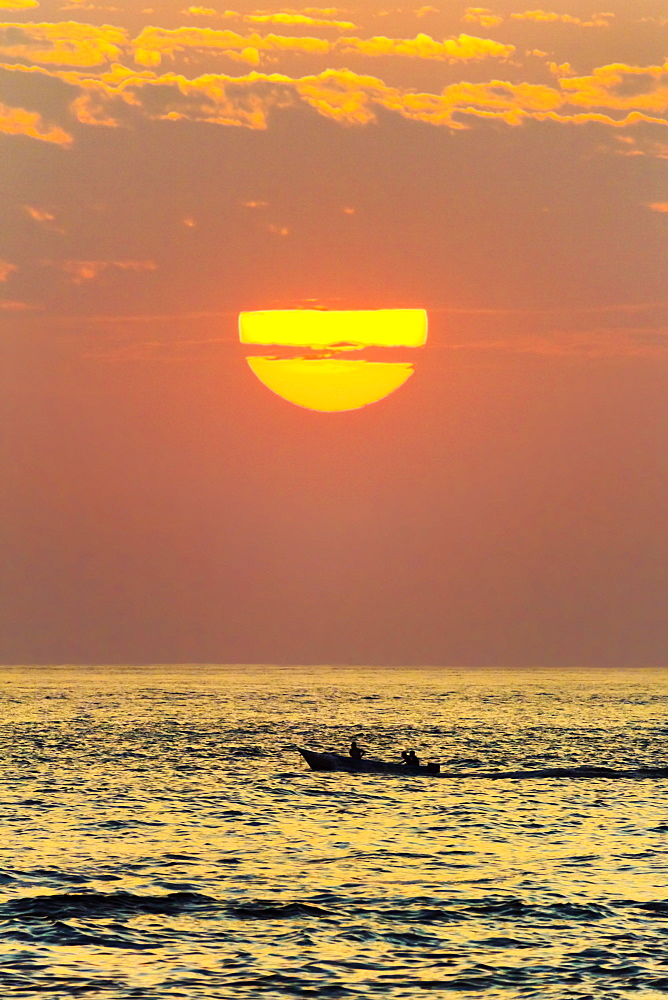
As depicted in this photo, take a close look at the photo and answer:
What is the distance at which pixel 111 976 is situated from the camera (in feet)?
99.6

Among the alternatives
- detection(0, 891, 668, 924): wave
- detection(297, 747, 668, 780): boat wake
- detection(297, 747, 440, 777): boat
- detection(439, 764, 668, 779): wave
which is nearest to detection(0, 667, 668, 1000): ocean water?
detection(0, 891, 668, 924): wave

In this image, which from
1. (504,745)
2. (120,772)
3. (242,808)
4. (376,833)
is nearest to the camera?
(376,833)

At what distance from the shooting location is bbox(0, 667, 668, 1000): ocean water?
30969mm

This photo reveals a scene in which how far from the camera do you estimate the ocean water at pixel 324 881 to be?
3097cm

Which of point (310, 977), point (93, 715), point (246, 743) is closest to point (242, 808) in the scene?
point (310, 977)

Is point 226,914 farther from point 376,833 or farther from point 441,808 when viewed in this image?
point 441,808

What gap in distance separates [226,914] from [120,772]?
44241 millimetres

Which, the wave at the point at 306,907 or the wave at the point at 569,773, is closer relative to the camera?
the wave at the point at 306,907

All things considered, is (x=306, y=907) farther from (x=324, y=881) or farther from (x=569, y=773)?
(x=569, y=773)

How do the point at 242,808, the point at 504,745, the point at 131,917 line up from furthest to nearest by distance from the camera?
the point at 504,745 < the point at 242,808 < the point at 131,917

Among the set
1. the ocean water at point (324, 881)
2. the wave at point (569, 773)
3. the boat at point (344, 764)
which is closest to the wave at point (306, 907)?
the ocean water at point (324, 881)

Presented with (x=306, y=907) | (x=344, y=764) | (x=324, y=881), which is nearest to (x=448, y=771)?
(x=344, y=764)

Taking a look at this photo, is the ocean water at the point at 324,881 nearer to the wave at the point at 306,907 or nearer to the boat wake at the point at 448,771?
the wave at the point at 306,907

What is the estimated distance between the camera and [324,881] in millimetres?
42844
